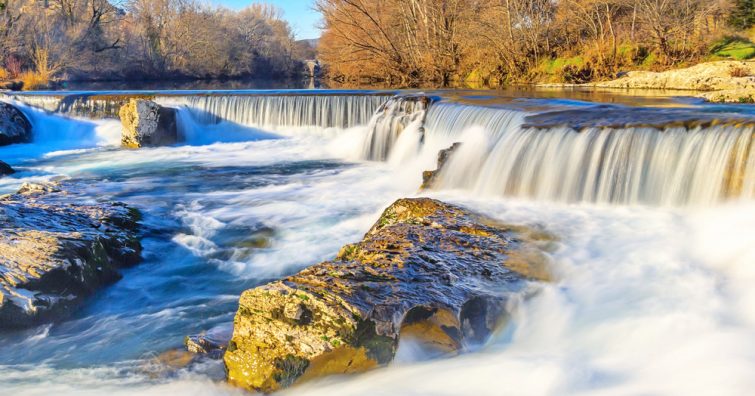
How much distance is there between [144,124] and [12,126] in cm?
421

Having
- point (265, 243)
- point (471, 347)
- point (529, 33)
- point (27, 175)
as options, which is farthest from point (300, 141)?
point (529, 33)

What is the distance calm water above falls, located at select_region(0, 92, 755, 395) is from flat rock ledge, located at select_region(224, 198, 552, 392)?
140mm

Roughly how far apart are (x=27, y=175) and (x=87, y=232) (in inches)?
284

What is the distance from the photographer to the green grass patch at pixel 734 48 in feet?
64.3

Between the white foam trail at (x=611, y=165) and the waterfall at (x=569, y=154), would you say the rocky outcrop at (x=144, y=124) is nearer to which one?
the waterfall at (x=569, y=154)

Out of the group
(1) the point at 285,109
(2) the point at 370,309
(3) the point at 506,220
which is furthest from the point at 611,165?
(1) the point at 285,109

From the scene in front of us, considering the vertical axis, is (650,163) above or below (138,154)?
above

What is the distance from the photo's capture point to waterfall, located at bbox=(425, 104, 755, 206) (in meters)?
6.54

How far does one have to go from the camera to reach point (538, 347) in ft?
13.1

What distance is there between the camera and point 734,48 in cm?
2023

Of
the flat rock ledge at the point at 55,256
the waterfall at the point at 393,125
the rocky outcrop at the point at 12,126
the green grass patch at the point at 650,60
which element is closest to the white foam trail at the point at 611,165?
the waterfall at the point at 393,125

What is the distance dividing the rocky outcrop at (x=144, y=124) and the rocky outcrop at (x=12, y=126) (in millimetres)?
3330

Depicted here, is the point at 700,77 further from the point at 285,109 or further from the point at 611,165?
the point at 611,165

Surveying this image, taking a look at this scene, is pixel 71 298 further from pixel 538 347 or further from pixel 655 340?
pixel 655 340
